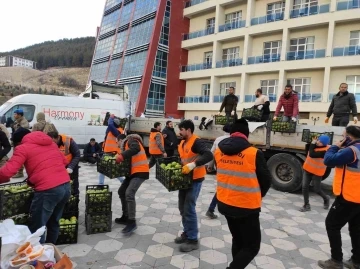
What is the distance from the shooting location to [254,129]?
781cm

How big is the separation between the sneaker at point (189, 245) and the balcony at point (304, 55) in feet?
70.2

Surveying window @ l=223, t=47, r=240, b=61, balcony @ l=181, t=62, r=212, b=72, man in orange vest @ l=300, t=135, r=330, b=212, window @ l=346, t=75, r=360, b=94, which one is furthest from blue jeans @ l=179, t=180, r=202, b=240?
balcony @ l=181, t=62, r=212, b=72

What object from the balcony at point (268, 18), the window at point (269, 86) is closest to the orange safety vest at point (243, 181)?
the window at point (269, 86)

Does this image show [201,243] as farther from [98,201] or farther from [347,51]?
[347,51]

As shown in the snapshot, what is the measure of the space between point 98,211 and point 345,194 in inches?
143

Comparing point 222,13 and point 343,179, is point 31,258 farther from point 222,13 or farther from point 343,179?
point 222,13

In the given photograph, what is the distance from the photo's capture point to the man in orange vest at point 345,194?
11.1 feet

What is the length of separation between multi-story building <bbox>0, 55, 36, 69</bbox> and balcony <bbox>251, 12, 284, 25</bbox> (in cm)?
10660

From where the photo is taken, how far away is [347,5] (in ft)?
65.6

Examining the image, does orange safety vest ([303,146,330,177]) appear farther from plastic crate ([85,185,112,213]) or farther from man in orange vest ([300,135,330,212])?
plastic crate ([85,185,112,213])

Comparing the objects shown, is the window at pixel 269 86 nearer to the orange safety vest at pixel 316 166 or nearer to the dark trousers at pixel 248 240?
the orange safety vest at pixel 316 166

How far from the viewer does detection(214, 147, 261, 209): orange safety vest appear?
277 cm

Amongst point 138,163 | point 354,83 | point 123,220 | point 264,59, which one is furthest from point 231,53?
point 123,220

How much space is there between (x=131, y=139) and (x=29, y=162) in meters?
1.64
